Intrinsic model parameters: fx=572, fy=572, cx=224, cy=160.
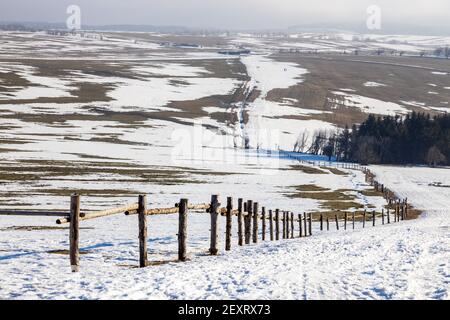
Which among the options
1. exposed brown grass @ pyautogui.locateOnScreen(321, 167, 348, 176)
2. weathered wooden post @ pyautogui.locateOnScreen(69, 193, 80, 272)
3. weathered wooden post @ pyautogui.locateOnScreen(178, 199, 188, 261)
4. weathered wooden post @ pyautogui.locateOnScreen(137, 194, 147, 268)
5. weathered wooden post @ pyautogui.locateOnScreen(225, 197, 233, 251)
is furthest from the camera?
exposed brown grass @ pyautogui.locateOnScreen(321, 167, 348, 176)

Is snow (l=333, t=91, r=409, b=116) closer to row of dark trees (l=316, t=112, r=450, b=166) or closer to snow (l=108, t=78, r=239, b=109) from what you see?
snow (l=108, t=78, r=239, b=109)

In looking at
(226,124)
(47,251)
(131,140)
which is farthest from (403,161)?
(47,251)

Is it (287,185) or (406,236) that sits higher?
(406,236)

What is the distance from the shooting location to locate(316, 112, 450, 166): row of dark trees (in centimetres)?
10906

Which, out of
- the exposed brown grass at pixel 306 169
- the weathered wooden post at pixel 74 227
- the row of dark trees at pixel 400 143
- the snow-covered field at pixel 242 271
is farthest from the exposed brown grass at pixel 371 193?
the weathered wooden post at pixel 74 227

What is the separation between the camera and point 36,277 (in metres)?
13.2

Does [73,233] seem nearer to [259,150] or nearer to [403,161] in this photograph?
[259,150]

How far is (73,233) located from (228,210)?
7.57m

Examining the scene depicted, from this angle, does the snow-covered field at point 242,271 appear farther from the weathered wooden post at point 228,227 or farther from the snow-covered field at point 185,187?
the weathered wooden post at point 228,227

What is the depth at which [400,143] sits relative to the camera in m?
113

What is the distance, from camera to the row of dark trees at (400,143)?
109 metres

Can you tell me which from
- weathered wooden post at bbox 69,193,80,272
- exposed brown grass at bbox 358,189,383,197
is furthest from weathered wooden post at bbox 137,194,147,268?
exposed brown grass at bbox 358,189,383,197

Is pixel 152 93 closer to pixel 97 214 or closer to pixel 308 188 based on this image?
pixel 308 188

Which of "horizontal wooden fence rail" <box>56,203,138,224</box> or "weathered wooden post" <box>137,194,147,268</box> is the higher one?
"horizontal wooden fence rail" <box>56,203,138,224</box>
